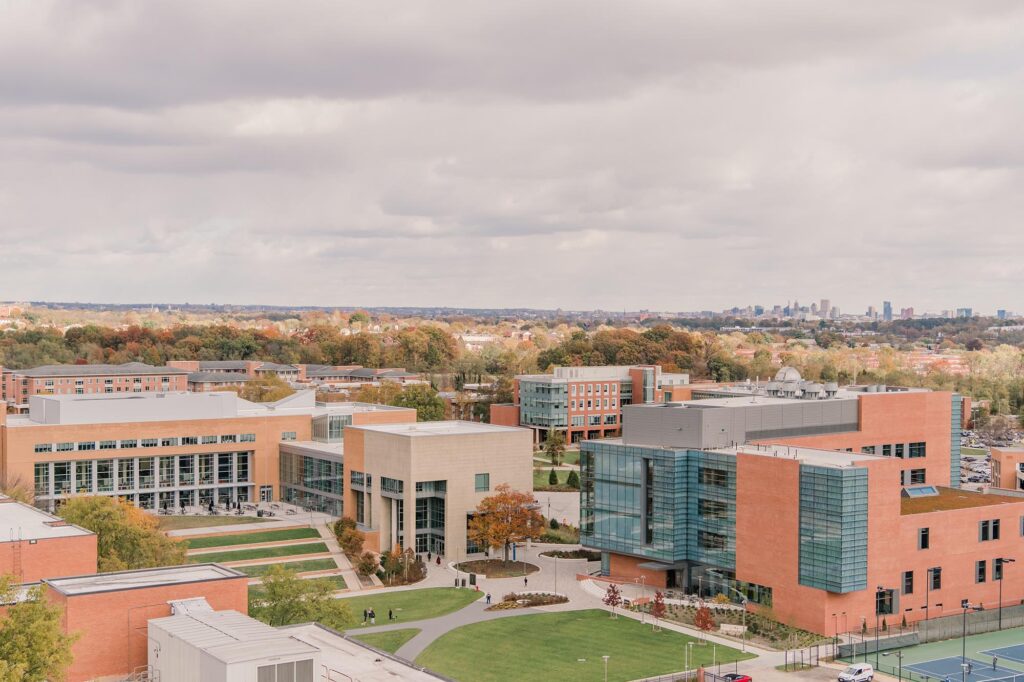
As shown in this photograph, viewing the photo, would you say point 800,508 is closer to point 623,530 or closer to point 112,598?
point 623,530

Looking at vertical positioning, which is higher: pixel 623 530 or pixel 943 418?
pixel 943 418

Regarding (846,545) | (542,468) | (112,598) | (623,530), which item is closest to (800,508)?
(846,545)

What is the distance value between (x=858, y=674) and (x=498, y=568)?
1170 inches

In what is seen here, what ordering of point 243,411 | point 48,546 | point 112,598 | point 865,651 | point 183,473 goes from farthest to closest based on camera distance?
point 243,411 < point 183,473 < point 865,651 < point 48,546 < point 112,598

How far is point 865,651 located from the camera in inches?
2345

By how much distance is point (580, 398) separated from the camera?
15162cm

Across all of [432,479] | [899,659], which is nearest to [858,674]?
[899,659]

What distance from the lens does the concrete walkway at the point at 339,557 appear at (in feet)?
244

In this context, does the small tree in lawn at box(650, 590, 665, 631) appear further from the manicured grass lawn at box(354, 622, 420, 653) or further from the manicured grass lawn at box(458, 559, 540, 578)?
the manicured grass lawn at box(354, 622, 420, 653)

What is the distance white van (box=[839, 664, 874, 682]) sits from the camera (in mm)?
53188

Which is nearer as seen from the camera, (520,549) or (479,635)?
(479,635)

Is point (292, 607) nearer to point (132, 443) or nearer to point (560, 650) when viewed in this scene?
point (560, 650)

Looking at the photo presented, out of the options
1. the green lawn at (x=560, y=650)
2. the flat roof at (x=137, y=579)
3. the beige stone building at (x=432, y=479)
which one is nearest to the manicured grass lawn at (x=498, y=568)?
the beige stone building at (x=432, y=479)

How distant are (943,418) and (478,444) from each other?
37.0m
